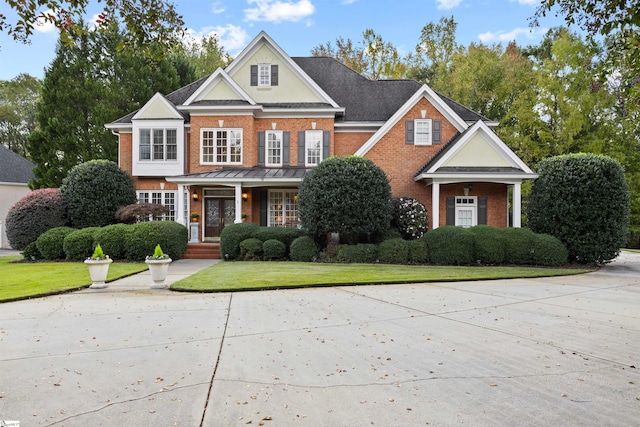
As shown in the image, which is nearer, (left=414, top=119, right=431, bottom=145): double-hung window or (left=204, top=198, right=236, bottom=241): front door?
(left=414, top=119, right=431, bottom=145): double-hung window

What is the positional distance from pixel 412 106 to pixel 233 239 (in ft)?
34.0

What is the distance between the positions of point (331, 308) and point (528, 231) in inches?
422

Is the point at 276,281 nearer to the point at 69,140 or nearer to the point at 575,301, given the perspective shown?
the point at 575,301

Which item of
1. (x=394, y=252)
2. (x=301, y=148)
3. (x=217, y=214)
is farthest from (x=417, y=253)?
(x=217, y=214)

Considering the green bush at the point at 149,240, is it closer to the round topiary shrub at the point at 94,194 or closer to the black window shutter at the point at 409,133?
the round topiary shrub at the point at 94,194

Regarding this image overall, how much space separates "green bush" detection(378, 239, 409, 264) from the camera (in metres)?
15.1

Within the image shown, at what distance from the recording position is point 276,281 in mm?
10531

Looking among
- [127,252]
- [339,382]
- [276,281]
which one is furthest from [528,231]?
[127,252]

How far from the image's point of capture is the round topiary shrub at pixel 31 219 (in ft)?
56.6

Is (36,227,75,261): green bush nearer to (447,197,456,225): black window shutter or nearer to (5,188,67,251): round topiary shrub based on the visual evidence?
(5,188,67,251): round topiary shrub

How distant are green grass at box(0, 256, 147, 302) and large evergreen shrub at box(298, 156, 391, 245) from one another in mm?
6274

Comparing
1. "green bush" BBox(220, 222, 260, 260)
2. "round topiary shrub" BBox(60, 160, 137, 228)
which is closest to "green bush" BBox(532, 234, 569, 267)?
"green bush" BBox(220, 222, 260, 260)

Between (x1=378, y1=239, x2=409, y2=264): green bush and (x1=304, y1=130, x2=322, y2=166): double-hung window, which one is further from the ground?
(x1=304, y1=130, x2=322, y2=166): double-hung window

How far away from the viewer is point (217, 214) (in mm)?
21359
